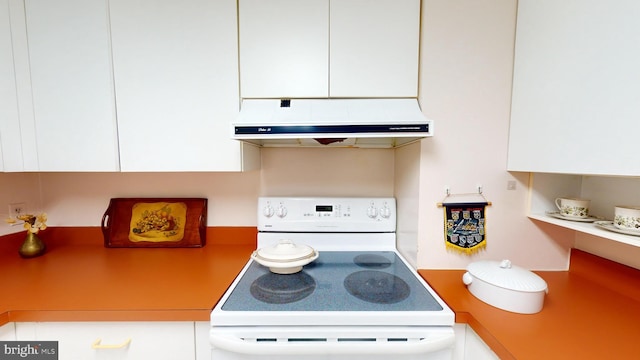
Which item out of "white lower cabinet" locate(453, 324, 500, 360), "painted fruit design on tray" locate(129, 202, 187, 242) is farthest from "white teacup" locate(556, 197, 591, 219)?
"painted fruit design on tray" locate(129, 202, 187, 242)

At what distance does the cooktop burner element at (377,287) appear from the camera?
34.6 inches

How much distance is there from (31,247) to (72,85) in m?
0.88

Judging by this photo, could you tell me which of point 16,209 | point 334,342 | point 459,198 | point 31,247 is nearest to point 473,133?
point 459,198

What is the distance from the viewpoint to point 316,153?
143 cm

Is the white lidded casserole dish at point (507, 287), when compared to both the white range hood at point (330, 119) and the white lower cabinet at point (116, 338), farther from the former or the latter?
the white lower cabinet at point (116, 338)

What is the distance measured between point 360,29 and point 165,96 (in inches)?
34.5

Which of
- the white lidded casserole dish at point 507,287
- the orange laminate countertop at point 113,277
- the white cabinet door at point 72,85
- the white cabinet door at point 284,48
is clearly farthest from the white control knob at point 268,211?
the white lidded casserole dish at point 507,287

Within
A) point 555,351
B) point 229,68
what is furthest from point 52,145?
point 555,351

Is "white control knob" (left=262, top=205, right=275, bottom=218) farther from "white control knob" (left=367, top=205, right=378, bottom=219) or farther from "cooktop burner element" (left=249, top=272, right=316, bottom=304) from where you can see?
"white control knob" (left=367, top=205, right=378, bottom=219)

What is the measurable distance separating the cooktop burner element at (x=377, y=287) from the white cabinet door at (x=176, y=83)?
705 millimetres

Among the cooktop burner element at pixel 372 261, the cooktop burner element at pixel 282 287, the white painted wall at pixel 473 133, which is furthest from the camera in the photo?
the cooktop burner element at pixel 372 261

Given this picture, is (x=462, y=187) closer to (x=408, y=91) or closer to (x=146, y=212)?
(x=408, y=91)

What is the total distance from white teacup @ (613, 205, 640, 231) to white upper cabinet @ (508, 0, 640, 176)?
0.19 meters

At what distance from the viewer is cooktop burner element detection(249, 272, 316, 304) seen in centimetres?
88
